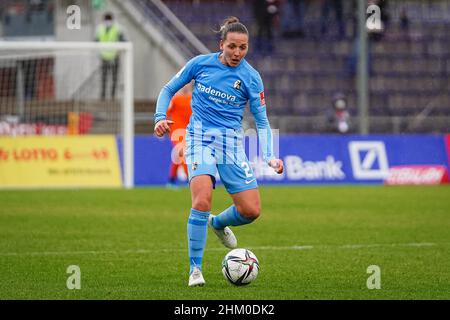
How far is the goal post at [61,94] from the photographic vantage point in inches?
908

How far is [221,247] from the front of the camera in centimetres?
1154

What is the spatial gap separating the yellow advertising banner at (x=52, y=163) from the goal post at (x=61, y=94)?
3.86ft

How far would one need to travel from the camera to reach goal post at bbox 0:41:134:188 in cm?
2306

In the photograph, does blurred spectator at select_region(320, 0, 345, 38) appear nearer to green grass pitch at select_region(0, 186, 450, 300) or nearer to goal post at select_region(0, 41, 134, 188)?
goal post at select_region(0, 41, 134, 188)

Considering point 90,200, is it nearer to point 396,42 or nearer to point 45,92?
point 45,92

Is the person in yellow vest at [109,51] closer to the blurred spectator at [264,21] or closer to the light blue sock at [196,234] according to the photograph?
the blurred spectator at [264,21]

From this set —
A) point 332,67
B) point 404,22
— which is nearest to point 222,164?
point 332,67

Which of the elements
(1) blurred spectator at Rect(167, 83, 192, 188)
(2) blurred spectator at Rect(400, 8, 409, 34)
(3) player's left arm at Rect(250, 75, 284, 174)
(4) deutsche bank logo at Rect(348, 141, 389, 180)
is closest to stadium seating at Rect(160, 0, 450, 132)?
(2) blurred spectator at Rect(400, 8, 409, 34)

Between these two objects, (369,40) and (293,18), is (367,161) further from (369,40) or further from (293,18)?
(293,18)

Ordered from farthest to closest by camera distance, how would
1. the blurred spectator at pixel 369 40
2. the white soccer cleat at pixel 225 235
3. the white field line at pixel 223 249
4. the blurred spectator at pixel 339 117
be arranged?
the blurred spectator at pixel 369 40 < the blurred spectator at pixel 339 117 < the white field line at pixel 223 249 < the white soccer cleat at pixel 225 235

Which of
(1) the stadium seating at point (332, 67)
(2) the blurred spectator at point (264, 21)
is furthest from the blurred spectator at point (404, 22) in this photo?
(2) the blurred spectator at point (264, 21)

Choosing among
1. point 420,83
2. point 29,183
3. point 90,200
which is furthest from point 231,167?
point 420,83

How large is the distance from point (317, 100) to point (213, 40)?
318cm
